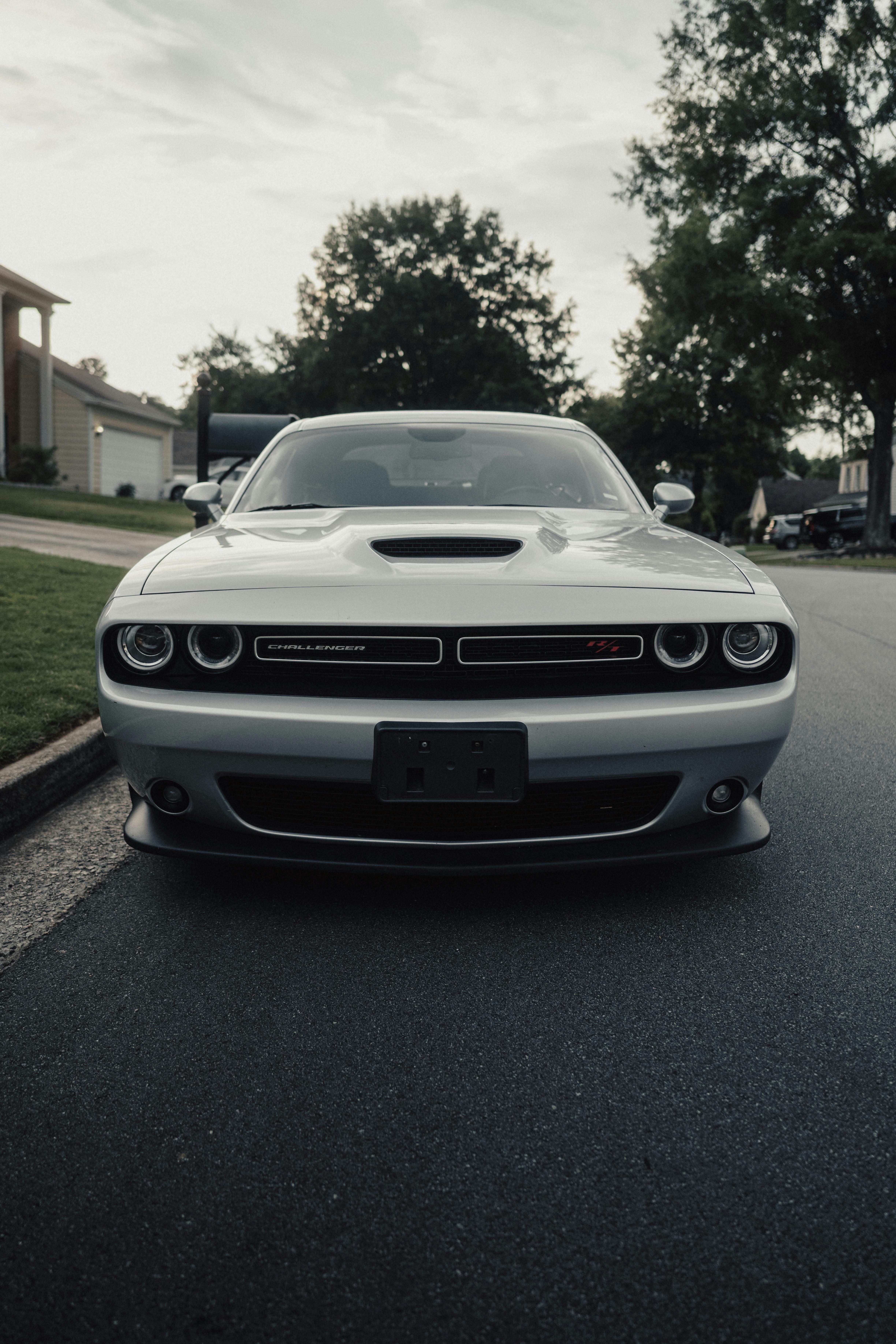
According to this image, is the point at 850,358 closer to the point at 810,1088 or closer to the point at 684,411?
the point at 684,411

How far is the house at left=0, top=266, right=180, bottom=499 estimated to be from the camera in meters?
29.8

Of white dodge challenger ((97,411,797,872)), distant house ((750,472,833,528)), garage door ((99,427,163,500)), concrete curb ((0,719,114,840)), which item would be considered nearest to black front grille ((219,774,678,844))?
white dodge challenger ((97,411,797,872))

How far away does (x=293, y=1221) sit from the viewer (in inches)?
66.0

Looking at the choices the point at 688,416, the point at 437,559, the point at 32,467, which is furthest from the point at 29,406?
the point at 437,559

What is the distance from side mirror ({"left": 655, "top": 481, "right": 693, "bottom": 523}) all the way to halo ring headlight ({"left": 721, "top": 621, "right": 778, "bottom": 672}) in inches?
57.1

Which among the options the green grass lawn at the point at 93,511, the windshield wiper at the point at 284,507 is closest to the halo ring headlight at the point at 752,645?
the windshield wiper at the point at 284,507

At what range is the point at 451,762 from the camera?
256 centimetres

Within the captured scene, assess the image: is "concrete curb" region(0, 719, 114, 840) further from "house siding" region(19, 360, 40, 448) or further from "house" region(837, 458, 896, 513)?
"house" region(837, 458, 896, 513)

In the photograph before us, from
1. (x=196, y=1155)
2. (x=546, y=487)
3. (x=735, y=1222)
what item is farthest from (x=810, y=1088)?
(x=546, y=487)

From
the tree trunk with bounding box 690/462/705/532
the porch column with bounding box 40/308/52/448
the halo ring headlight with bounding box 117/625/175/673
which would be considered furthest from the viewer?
the tree trunk with bounding box 690/462/705/532

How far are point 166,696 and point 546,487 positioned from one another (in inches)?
77.8

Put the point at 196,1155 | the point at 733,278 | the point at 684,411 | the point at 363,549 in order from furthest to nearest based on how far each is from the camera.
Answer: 1. the point at 684,411
2. the point at 733,278
3. the point at 363,549
4. the point at 196,1155

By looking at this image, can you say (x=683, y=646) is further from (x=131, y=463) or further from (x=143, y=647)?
(x=131, y=463)

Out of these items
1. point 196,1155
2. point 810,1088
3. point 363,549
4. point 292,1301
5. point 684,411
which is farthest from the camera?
point 684,411
